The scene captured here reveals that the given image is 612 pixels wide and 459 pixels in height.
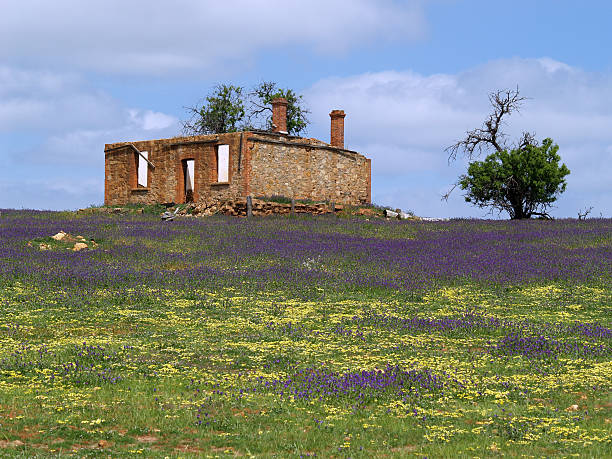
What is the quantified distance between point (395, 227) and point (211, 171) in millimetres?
16007

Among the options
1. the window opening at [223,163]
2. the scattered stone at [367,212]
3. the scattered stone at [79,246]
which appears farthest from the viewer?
the scattered stone at [367,212]

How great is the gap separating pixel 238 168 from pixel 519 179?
71.1ft

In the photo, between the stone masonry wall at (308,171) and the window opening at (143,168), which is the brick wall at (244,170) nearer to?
the stone masonry wall at (308,171)

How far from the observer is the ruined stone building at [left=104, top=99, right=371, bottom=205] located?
46031 millimetres

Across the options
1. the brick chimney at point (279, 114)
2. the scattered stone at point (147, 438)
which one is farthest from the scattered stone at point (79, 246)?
the brick chimney at point (279, 114)

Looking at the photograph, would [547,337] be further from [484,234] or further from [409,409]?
[484,234]

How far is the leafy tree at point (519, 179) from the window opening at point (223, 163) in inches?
760

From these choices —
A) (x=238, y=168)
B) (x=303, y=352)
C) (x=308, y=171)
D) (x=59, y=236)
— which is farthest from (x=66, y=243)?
(x=308, y=171)

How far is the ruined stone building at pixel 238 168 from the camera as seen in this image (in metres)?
46.0

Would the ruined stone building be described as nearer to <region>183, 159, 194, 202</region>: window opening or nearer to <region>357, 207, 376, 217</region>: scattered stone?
<region>183, 159, 194, 202</region>: window opening

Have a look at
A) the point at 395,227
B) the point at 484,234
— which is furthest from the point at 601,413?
the point at 395,227

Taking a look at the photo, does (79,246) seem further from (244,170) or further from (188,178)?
(188,178)

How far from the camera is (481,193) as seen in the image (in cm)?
5247

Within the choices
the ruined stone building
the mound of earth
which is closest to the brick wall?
the ruined stone building
